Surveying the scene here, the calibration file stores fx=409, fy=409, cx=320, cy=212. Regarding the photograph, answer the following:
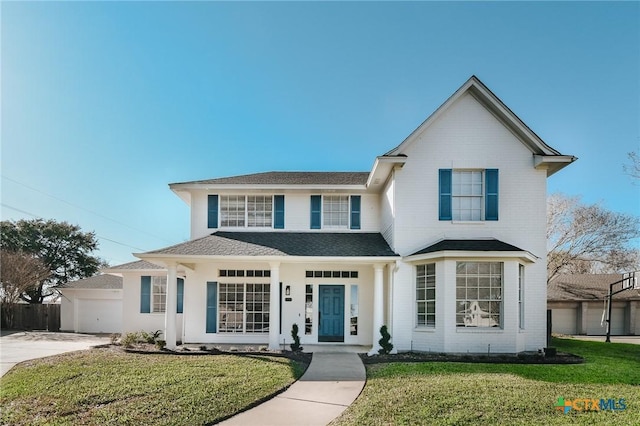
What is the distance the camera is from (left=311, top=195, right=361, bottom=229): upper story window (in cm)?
1549

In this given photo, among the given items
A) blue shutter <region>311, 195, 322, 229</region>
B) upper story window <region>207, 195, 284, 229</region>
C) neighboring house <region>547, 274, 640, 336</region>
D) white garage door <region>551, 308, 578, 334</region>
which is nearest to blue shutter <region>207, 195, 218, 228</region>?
upper story window <region>207, 195, 284, 229</region>

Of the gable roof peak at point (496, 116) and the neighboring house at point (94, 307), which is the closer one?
the gable roof peak at point (496, 116)

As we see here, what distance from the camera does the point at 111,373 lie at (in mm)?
9219

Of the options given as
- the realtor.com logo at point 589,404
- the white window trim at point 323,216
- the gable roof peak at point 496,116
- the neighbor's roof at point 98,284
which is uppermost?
the gable roof peak at point 496,116

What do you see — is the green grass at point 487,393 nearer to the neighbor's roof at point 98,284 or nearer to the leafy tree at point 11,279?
the neighbor's roof at point 98,284

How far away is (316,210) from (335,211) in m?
0.74

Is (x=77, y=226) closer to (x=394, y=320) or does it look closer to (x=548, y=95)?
(x=394, y=320)

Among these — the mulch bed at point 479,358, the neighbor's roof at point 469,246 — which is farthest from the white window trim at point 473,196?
the mulch bed at point 479,358

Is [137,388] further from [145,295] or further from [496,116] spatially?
[496,116]

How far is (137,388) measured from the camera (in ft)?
26.2

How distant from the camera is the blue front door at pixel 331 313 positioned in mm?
14508

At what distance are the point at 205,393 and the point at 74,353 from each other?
6.85m

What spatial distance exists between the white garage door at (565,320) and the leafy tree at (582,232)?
10.7 feet

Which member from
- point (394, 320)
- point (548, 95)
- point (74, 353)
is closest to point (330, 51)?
point (548, 95)
